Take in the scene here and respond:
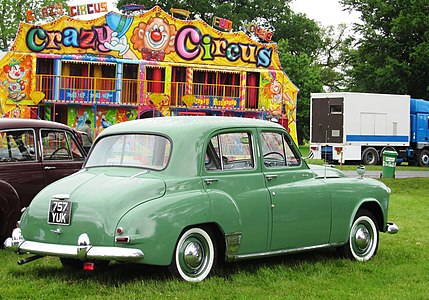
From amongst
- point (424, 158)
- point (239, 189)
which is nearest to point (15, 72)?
point (424, 158)

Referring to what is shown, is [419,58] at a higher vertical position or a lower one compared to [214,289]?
higher

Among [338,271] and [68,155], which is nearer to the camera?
[338,271]

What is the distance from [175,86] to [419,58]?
16.6 m

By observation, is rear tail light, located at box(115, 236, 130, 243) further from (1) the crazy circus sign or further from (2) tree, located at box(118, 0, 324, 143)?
(2) tree, located at box(118, 0, 324, 143)

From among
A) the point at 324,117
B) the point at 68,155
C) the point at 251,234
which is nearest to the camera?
the point at 251,234

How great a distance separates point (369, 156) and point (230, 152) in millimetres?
28548

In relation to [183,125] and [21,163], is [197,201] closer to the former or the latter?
[183,125]

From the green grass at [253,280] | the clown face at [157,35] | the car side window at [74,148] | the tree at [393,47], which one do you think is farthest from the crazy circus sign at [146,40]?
the green grass at [253,280]

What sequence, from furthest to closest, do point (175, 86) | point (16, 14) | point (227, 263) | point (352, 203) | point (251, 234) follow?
point (16, 14) < point (175, 86) < point (352, 203) < point (227, 263) < point (251, 234)

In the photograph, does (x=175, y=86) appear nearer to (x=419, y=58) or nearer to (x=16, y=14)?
(x=419, y=58)

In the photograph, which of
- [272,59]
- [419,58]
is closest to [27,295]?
[272,59]

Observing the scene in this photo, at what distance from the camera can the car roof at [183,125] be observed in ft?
24.9

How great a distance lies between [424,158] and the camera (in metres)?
37.1

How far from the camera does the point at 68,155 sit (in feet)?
33.6
